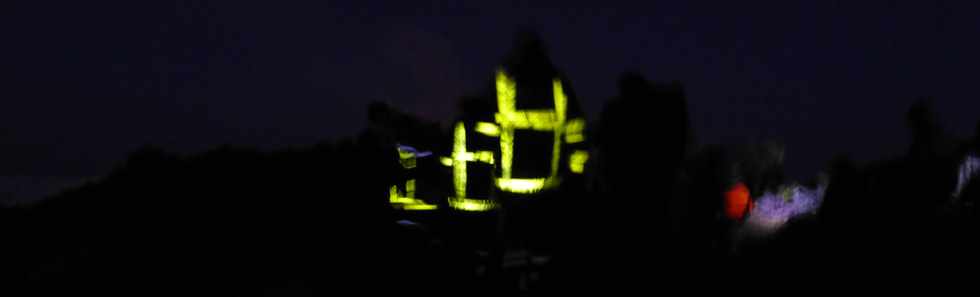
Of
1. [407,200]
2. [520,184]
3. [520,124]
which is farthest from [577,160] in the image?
[407,200]

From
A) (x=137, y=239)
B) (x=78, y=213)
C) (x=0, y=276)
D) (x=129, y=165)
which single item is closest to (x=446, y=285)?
(x=137, y=239)

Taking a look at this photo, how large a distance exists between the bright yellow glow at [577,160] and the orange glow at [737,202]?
758 centimetres

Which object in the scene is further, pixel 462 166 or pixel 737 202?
pixel 737 202

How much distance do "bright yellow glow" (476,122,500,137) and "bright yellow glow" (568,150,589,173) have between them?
0.99 metres

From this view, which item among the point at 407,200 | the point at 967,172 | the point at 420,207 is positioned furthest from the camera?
the point at 967,172

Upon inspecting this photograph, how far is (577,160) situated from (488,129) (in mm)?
1213

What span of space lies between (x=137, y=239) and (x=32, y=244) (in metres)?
1.44

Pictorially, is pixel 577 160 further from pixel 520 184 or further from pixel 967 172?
pixel 967 172

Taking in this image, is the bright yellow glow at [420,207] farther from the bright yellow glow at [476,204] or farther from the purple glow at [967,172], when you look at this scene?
the purple glow at [967,172]

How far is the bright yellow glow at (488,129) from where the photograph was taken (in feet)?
19.9

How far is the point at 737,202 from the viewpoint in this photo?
43.0 feet

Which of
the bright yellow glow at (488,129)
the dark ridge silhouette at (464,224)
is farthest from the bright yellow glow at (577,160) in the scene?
the bright yellow glow at (488,129)

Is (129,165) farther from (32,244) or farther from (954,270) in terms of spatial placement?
(954,270)

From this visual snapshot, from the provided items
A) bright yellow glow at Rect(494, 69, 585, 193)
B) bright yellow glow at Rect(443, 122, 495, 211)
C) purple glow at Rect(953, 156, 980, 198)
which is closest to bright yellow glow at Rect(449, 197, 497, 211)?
bright yellow glow at Rect(443, 122, 495, 211)
